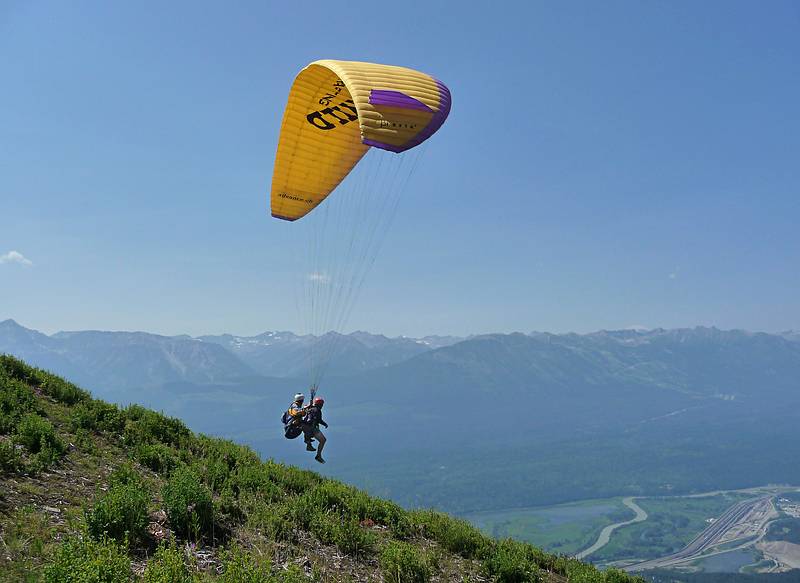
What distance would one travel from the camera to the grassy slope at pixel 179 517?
6.35 meters

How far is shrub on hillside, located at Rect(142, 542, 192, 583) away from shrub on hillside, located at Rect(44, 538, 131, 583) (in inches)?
9.3

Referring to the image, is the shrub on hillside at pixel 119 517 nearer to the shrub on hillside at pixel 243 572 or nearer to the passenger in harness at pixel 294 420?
the shrub on hillside at pixel 243 572

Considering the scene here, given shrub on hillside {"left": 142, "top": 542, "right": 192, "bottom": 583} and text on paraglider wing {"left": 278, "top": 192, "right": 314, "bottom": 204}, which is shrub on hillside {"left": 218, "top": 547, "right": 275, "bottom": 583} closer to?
shrub on hillside {"left": 142, "top": 542, "right": 192, "bottom": 583}

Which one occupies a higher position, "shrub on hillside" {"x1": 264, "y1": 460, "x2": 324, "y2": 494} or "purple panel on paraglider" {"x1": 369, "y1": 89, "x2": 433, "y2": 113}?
"purple panel on paraglider" {"x1": 369, "y1": 89, "x2": 433, "y2": 113}

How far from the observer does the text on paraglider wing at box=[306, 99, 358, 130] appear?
51.8 feet

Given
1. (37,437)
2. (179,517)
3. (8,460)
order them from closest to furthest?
(179,517) < (8,460) < (37,437)

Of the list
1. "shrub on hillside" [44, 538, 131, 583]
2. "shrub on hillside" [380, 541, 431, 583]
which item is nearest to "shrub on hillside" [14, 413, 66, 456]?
"shrub on hillside" [44, 538, 131, 583]

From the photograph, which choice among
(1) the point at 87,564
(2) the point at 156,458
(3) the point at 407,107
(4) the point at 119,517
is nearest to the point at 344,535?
(4) the point at 119,517

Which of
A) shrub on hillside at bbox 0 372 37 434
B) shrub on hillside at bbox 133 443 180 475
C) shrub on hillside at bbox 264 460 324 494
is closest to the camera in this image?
shrub on hillside at bbox 0 372 37 434

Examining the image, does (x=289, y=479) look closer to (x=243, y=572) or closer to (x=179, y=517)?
(x=179, y=517)

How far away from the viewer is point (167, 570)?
19.5 feet

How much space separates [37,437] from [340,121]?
38.9 ft

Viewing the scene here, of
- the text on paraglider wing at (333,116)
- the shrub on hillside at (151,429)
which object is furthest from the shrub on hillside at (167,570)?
the text on paraglider wing at (333,116)

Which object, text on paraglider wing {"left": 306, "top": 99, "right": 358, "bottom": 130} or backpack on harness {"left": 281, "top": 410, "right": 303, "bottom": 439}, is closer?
backpack on harness {"left": 281, "top": 410, "right": 303, "bottom": 439}
